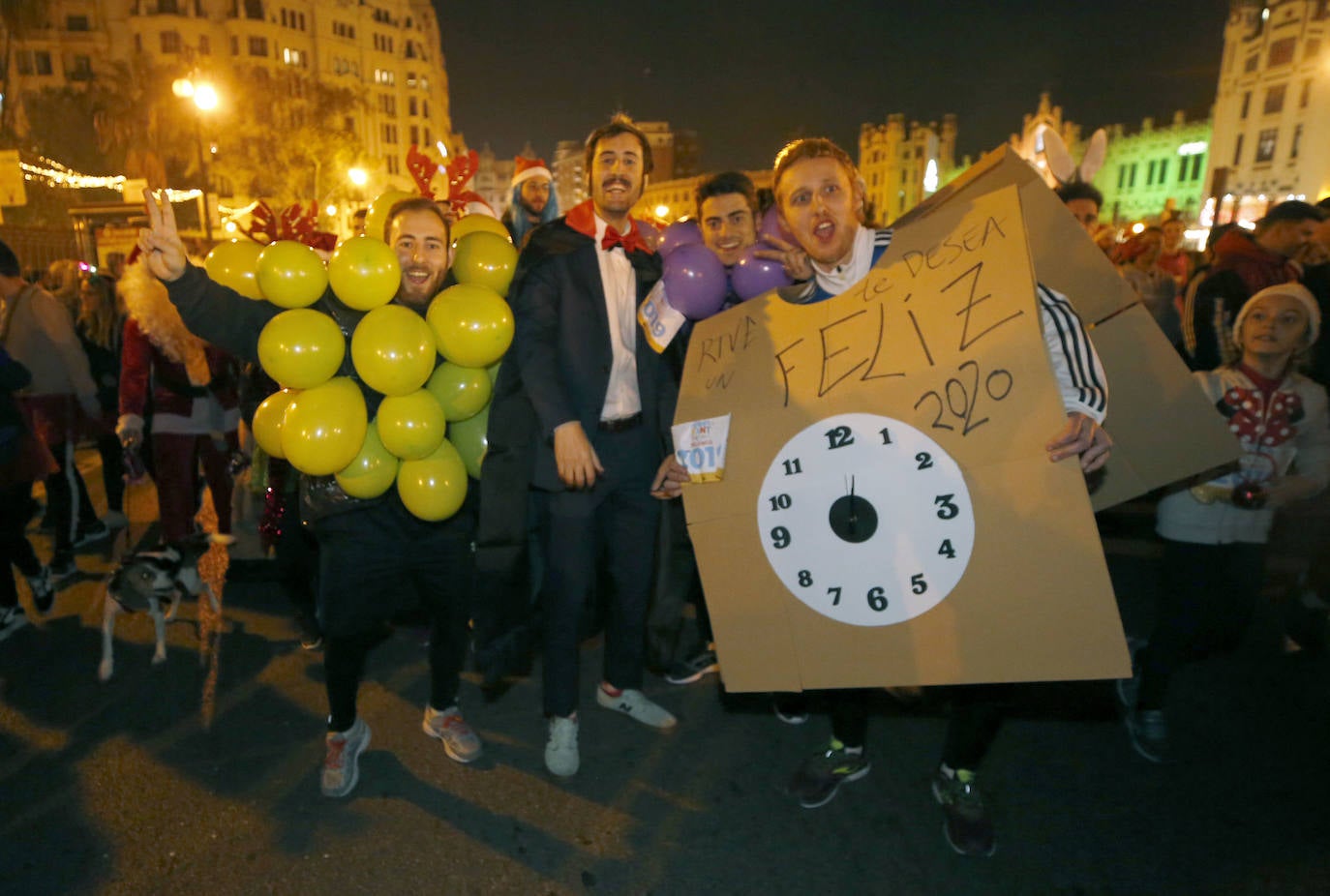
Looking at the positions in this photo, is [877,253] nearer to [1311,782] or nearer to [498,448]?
[498,448]

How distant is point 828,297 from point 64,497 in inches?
219

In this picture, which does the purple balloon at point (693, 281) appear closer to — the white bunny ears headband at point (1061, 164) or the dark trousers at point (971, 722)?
the dark trousers at point (971, 722)

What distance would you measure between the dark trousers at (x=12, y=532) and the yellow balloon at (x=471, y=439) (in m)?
2.93

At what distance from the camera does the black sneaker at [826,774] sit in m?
2.67

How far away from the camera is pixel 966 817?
2.43 m

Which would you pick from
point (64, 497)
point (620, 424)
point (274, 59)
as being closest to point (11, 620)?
point (64, 497)

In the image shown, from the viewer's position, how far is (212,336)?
246cm

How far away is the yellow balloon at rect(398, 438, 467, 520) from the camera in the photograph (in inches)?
101

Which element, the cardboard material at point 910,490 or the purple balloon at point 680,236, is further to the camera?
the purple balloon at point 680,236

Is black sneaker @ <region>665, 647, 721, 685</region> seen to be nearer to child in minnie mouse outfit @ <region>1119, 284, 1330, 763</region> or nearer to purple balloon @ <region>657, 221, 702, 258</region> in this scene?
child in minnie mouse outfit @ <region>1119, 284, 1330, 763</region>

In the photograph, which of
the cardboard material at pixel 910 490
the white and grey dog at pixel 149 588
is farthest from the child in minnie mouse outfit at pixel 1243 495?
the white and grey dog at pixel 149 588

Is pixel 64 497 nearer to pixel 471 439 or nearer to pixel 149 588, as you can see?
pixel 149 588

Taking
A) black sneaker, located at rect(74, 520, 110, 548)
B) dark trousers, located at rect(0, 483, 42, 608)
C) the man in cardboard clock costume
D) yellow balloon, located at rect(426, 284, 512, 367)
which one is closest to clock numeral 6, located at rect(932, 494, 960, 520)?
the man in cardboard clock costume

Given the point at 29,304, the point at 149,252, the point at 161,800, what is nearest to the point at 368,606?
the point at 161,800
